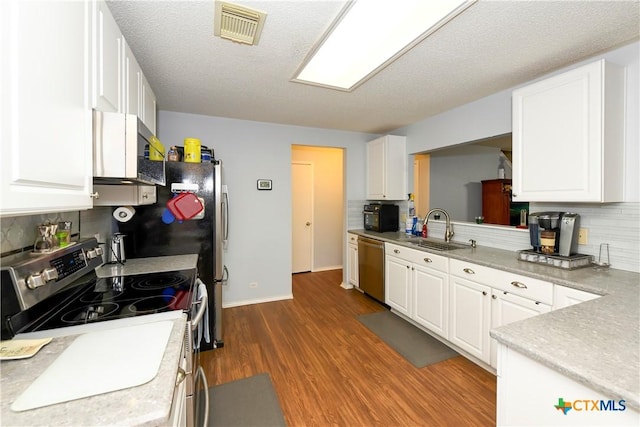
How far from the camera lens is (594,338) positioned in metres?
0.94

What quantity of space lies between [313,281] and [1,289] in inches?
150

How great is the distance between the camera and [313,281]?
4.48 metres

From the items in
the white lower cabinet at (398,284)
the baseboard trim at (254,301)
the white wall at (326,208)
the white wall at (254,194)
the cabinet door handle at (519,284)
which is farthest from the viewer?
the white wall at (326,208)

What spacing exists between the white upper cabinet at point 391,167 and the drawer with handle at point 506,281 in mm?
1517

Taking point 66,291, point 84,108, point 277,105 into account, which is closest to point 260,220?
point 277,105

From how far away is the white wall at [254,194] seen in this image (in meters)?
3.28

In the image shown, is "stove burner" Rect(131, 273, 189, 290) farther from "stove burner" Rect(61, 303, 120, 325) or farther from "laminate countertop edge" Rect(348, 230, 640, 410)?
"laminate countertop edge" Rect(348, 230, 640, 410)

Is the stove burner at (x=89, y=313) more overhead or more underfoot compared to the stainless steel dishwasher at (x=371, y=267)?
more overhead

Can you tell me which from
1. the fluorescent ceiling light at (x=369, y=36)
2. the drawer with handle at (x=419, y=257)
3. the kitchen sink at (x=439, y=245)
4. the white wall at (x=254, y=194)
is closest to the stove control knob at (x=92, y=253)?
the fluorescent ceiling light at (x=369, y=36)

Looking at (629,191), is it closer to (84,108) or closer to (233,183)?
(84,108)

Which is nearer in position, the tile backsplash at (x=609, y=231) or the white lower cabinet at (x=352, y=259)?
the tile backsplash at (x=609, y=231)

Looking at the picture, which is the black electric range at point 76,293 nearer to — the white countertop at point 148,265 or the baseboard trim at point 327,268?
the white countertop at point 148,265

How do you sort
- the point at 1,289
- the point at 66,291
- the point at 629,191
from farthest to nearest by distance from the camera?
1. the point at 629,191
2. the point at 66,291
3. the point at 1,289

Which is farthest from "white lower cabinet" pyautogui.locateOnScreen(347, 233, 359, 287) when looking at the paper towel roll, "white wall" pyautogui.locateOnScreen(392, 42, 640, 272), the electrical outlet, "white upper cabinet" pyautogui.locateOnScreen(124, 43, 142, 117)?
"white upper cabinet" pyautogui.locateOnScreen(124, 43, 142, 117)
